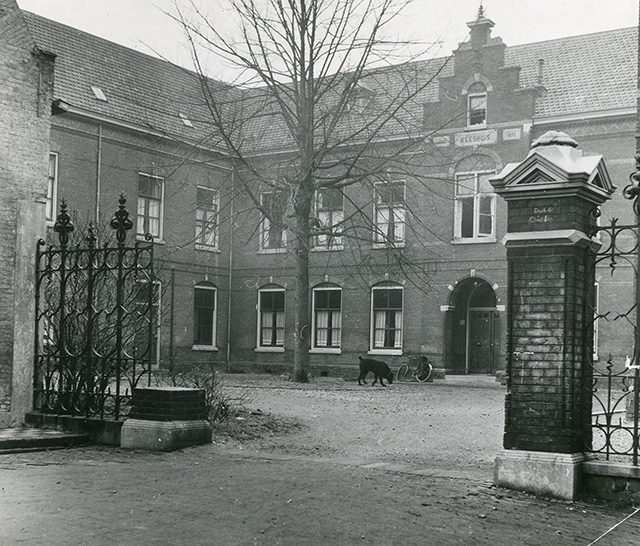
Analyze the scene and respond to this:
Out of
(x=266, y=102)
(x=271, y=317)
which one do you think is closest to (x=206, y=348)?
(x=271, y=317)

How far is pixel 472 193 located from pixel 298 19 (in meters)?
8.76

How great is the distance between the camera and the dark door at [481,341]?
95.1 feet

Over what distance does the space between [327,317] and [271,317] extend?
8.21ft

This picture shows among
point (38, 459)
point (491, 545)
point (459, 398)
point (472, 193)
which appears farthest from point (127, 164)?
point (491, 545)

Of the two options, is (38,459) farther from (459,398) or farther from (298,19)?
(298,19)

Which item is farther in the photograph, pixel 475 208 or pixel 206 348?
pixel 206 348

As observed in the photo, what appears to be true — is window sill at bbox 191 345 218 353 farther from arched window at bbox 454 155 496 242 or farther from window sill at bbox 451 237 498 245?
arched window at bbox 454 155 496 242

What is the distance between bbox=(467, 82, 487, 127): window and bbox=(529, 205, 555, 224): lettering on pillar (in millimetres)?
21185

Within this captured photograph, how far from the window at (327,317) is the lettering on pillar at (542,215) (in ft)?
76.2

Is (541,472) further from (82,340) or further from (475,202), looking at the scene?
(475,202)

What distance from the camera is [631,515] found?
6.82m

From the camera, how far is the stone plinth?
9.84 metres

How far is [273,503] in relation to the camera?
6.81 meters

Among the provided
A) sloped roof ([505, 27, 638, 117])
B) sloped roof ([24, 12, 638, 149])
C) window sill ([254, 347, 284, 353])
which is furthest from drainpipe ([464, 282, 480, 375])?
window sill ([254, 347, 284, 353])
